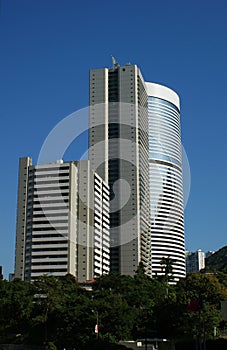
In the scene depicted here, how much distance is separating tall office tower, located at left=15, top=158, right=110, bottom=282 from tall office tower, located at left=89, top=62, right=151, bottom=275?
1865 cm

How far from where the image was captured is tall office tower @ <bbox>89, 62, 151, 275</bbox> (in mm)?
169125

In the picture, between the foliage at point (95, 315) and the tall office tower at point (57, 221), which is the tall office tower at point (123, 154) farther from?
the foliage at point (95, 315)

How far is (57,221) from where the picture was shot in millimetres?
143375

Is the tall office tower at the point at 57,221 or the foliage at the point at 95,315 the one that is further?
the tall office tower at the point at 57,221

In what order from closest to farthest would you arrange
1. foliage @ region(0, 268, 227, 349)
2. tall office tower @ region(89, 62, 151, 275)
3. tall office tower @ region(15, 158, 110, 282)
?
foliage @ region(0, 268, 227, 349) → tall office tower @ region(15, 158, 110, 282) → tall office tower @ region(89, 62, 151, 275)

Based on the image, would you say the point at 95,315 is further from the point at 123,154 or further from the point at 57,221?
the point at 123,154

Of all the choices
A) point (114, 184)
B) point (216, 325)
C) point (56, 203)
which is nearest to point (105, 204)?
point (114, 184)

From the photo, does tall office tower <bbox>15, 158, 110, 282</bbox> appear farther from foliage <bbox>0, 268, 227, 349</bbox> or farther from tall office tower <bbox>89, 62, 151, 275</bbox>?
foliage <bbox>0, 268, 227, 349</bbox>

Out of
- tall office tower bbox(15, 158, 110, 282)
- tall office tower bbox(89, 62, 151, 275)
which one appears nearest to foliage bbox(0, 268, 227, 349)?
tall office tower bbox(15, 158, 110, 282)

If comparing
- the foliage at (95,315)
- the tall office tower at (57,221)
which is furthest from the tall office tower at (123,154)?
the foliage at (95,315)

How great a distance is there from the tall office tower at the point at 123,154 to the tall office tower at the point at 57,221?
1865 cm

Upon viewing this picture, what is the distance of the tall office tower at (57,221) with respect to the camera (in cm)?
13988

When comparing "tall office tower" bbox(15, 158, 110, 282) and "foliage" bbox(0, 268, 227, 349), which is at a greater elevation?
"tall office tower" bbox(15, 158, 110, 282)

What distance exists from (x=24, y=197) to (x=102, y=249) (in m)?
28.8
